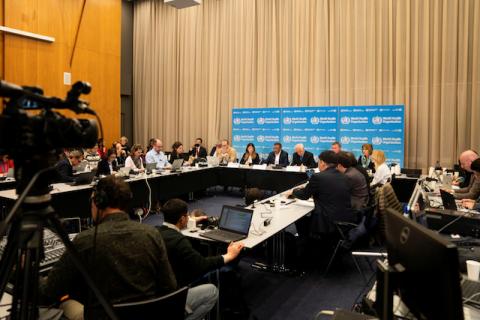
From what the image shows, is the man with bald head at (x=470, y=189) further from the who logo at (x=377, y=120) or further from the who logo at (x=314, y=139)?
the who logo at (x=314, y=139)

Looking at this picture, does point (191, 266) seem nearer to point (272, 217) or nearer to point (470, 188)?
point (272, 217)

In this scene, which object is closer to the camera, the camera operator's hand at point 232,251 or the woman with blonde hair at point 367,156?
the camera operator's hand at point 232,251

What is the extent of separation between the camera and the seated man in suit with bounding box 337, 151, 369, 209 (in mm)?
4598

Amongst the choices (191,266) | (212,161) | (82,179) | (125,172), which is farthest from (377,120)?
(191,266)

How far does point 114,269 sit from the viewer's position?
66.1 inches

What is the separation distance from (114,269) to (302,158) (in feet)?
23.4

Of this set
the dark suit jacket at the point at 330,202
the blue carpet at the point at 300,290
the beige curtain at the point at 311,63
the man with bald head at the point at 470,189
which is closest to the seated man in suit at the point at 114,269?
the blue carpet at the point at 300,290

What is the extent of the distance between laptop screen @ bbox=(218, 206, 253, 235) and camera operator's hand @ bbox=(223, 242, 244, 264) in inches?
12.7

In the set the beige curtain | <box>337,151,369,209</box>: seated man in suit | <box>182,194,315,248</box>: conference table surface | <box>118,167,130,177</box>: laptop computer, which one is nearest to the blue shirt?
<box>118,167,130,177</box>: laptop computer

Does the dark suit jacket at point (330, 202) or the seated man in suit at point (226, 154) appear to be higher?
the seated man in suit at point (226, 154)

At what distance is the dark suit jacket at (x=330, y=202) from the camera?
158 inches

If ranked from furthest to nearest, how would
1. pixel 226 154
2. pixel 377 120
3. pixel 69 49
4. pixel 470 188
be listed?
pixel 69 49 → pixel 226 154 → pixel 377 120 → pixel 470 188

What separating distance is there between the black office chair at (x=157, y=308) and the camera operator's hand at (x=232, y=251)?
742 mm

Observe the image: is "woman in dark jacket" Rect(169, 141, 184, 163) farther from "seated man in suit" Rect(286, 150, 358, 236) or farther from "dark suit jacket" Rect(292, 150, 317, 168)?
"seated man in suit" Rect(286, 150, 358, 236)
